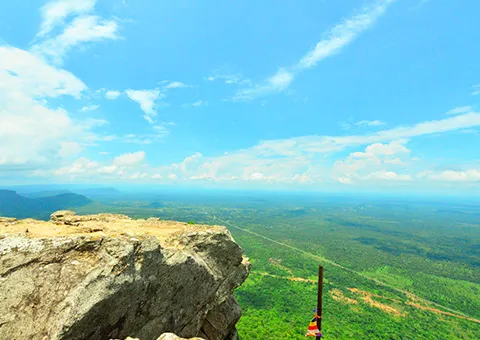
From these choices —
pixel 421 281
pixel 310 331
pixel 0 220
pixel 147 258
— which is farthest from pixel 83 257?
pixel 421 281

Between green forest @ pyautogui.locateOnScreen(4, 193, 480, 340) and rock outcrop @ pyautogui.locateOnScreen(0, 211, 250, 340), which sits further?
green forest @ pyautogui.locateOnScreen(4, 193, 480, 340)

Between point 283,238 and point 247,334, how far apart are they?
126 meters

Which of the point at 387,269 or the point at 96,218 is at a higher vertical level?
the point at 96,218

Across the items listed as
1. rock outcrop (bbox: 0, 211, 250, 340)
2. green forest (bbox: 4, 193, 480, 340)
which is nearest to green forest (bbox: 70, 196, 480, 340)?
green forest (bbox: 4, 193, 480, 340)

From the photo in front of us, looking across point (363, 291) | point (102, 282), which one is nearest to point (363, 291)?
point (363, 291)

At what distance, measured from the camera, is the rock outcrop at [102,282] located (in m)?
9.62

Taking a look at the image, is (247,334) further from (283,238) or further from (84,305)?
(283,238)

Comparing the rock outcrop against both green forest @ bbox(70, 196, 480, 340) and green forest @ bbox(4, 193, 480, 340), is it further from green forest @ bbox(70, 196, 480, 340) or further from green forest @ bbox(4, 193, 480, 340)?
green forest @ bbox(4, 193, 480, 340)

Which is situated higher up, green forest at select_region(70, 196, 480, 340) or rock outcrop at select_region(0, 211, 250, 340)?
rock outcrop at select_region(0, 211, 250, 340)

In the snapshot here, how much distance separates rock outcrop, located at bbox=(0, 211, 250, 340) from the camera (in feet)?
31.6

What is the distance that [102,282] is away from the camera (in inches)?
431

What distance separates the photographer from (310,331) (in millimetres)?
17750

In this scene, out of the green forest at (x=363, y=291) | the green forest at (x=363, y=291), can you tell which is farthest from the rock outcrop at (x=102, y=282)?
the green forest at (x=363, y=291)

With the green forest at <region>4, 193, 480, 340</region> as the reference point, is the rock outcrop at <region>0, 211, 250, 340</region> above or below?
above
